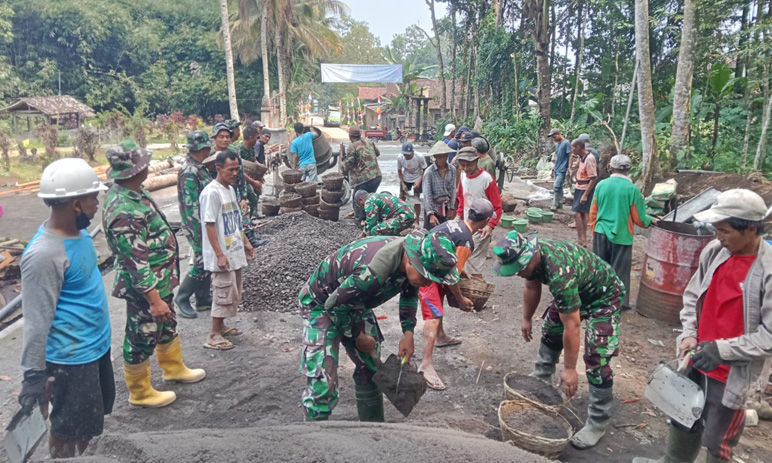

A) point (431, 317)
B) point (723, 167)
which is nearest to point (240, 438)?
point (431, 317)

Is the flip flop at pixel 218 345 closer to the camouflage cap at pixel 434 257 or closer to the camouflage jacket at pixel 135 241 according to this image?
the camouflage jacket at pixel 135 241

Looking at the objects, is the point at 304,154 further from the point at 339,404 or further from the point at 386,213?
the point at 339,404

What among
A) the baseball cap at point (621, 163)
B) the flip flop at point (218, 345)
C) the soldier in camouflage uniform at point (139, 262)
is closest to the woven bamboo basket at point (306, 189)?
the flip flop at point (218, 345)

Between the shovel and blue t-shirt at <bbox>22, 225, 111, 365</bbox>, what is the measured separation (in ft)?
5.15

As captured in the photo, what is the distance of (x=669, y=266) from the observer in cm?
515

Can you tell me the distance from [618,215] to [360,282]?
3665 mm

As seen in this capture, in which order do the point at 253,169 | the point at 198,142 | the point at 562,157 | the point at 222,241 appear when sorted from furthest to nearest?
1. the point at 562,157
2. the point at 253,169
3. the point at 198,142
4. the point at 222,241

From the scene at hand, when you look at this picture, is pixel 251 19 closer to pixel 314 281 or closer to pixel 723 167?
pixel 723 167

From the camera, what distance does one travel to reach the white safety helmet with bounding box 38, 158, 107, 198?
248cm

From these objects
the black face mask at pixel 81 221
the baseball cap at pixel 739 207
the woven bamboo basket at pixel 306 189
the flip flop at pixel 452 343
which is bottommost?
the flip flop at pixel 452 343

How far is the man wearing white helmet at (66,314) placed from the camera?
2.42m

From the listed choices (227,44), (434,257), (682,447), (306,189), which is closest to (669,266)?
(682,447)

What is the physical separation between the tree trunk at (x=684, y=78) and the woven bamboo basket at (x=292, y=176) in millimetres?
7339

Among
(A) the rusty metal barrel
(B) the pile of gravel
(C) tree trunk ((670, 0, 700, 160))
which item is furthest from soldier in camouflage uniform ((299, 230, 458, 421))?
(C) tree trunk ((670, 0, 700, 160))
